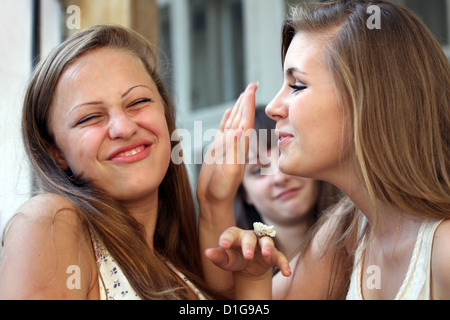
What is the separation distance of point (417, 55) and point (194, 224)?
72 cm

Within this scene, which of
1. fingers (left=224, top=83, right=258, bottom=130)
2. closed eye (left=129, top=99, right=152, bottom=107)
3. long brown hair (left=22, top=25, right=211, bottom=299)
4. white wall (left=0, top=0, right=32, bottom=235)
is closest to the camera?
long brown hair (left=22, top=25, right=211, bottom=299)

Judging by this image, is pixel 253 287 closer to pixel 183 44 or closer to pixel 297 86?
pixel 297 86

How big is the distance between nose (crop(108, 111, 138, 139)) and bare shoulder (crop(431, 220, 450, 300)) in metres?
0.69

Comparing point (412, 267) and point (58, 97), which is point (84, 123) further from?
point (412, 267)

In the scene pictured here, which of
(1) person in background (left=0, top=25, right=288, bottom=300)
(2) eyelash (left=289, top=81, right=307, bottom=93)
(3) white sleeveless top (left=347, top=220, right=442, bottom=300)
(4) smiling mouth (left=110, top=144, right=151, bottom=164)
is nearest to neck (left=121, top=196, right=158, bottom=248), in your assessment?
(1) person in background (left=0, top=25, right=288, bottom=300)

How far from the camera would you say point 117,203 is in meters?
1.24

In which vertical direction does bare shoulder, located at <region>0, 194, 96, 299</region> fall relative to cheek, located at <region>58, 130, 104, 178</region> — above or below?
below

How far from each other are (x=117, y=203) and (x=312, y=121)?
0.49 meters

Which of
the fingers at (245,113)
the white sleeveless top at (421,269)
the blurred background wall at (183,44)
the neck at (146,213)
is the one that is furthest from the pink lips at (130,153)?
the white sleeveless top at (421,269)

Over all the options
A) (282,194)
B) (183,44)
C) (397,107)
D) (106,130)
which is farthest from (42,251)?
(183,44)

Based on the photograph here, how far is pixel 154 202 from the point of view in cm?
139

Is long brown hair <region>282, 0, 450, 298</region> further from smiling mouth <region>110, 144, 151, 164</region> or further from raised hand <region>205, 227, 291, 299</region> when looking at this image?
smiling mouth <region>110, 144, 151, 164</region>

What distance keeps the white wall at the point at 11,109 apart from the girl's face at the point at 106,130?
199mm

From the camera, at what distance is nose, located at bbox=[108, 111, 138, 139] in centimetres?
119
